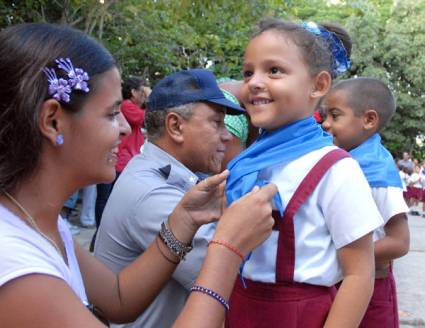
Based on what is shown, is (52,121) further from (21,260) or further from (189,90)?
(189,90)

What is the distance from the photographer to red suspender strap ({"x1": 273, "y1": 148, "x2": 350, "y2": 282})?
66.3 inches

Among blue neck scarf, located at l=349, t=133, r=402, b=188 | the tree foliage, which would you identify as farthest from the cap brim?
blue neck scarf, located at l=349, t=133, r=402, b=188

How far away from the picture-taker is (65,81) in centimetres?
144

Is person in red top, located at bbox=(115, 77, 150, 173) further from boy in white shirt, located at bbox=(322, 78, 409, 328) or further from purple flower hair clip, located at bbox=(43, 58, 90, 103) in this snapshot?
purple flower hair clip, located at bbox=(43, 58, 90, 103)

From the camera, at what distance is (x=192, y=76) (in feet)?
7.80

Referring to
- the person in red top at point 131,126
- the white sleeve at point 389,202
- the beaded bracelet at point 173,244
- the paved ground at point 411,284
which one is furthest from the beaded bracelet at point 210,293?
the person in red top at point 131,126

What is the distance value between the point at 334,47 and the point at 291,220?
71 centimetres

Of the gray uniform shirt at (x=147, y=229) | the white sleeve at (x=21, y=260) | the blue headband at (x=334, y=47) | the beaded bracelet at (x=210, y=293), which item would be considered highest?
the blue headband at (x=334, y=47)

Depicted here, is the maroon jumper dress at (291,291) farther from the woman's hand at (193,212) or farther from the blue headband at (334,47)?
the blue headband at (334,47)

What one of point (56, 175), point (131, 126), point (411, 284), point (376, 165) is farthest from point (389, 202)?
point (131, 126)

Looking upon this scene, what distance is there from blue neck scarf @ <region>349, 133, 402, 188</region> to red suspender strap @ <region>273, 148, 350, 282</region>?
0.96 m

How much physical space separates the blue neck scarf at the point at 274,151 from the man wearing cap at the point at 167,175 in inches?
12.1

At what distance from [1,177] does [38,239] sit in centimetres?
20

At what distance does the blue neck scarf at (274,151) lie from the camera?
1757mm
